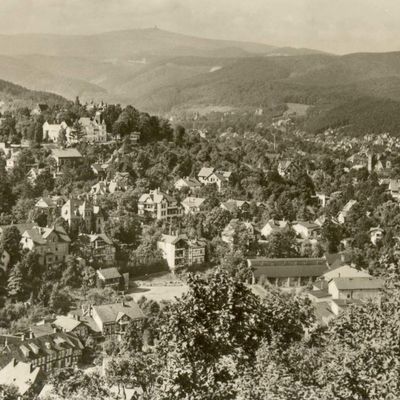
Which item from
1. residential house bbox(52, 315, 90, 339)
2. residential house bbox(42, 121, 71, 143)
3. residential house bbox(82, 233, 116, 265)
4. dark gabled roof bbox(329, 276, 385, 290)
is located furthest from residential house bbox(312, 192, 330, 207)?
residential house bbox(52, 315, 90, 339)

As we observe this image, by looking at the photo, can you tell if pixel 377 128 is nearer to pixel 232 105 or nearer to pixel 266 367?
pixel 232 105

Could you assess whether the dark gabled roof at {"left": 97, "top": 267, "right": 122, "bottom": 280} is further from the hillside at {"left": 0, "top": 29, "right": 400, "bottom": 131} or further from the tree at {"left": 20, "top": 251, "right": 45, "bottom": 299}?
the hillside at {"left": 0, "top": 29, "right": 400, "bottom": 131}

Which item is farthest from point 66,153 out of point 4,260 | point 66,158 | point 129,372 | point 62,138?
point 129,372

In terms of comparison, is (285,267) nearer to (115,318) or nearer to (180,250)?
(180,250)

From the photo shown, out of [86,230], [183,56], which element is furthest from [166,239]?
[183,56]

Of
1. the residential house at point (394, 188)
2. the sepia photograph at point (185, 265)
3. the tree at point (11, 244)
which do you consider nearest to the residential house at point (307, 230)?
the sepia photograph at point (185, 265)
